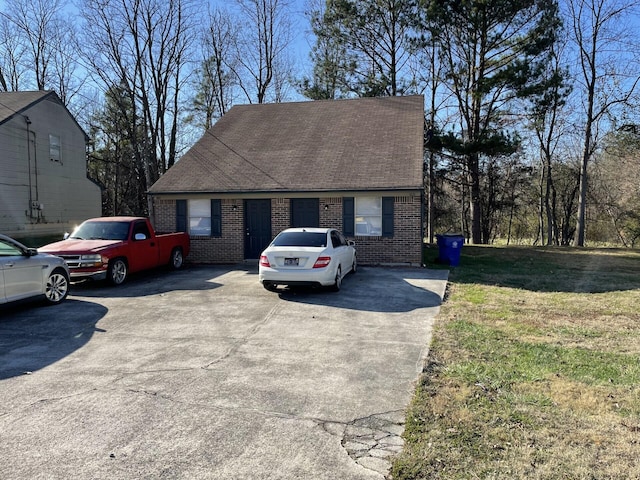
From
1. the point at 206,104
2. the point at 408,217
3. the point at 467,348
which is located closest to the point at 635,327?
the point at 467,348

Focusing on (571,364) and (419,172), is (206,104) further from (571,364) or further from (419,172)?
(571,364)

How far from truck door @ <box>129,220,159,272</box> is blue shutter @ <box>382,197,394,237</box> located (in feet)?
22.7

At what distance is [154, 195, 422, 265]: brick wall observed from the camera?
13.7 m

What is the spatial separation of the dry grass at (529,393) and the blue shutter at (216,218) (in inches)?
350

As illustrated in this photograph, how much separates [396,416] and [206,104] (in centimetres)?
3032

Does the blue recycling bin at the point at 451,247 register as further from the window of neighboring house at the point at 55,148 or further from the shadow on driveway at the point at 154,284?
the window of neighboring house at the point at 55,148

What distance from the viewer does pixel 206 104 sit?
30750 millimetres

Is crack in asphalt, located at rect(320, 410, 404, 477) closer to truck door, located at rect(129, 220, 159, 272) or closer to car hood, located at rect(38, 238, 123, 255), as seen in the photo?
car hood, located at rect(38, 238, 123, 255)

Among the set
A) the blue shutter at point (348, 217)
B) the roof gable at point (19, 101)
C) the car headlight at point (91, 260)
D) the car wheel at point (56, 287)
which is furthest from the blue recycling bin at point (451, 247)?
the roof gable at point (19, 101)

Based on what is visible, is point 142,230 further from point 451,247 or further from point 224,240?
point 451,247

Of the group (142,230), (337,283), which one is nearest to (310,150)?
(142,230)

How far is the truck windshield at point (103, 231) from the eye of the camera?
1130 centimetres

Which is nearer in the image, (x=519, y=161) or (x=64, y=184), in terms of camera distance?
(x=64, y=184)

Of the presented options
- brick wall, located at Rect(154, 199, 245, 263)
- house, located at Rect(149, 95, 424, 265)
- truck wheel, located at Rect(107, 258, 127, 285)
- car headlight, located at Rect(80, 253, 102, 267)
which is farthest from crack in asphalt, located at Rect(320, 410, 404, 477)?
brick wall, located at Rect(154, 199, 245, 263)
